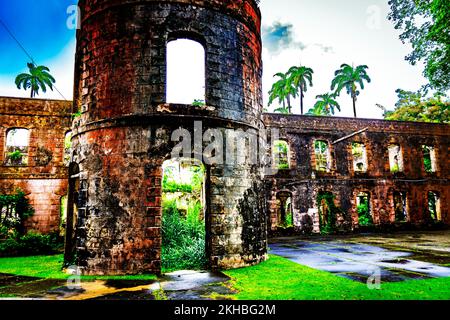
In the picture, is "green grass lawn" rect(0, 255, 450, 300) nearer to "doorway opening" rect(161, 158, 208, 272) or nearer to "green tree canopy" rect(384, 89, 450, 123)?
"doorway opening" rect(161, 158, 208, 272)

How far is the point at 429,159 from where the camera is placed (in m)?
23.9

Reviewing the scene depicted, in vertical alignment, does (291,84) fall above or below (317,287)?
above

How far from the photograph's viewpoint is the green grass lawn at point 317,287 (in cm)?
496

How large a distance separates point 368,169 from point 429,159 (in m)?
7.74

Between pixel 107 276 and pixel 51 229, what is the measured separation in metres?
10.1

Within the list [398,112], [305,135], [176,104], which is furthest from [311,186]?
[398,112]

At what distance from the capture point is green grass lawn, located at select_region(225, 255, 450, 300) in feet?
16.3

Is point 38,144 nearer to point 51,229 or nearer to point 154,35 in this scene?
point 51,229

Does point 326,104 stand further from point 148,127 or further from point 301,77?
point 148,127

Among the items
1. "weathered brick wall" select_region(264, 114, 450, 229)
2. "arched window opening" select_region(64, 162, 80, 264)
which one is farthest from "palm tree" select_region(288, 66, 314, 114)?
"arched window opening" select_region(64, 162, 80, 264)

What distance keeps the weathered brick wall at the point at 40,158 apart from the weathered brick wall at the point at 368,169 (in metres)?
11.2

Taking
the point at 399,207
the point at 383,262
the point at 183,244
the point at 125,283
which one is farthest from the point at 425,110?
the point at 125,283

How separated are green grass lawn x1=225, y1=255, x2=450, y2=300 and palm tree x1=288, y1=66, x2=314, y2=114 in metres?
25.7

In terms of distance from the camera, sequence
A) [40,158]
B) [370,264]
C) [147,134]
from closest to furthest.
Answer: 1. [147,134]
2. [370,264]
3. [40,158]
